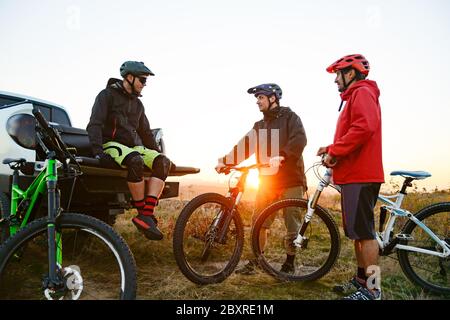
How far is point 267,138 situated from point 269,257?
1.65 meters

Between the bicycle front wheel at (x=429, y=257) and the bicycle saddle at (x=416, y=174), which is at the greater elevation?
the bicycle saddle at (x=416, y=174)

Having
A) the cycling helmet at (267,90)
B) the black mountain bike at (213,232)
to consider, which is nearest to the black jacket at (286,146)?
the cycling helmet at (267,90)

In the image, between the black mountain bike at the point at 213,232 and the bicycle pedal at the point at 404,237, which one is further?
the bicycle pedal at the point at 404,237

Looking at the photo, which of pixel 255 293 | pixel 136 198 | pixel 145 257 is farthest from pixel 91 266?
pixel 255 293

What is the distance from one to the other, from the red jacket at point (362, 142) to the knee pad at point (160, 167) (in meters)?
1.83

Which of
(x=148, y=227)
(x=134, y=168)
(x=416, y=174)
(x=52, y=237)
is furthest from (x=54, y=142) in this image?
(x=416, y=174)

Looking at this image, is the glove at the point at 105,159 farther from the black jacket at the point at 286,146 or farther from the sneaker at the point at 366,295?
the sneaker at the point at 366,295

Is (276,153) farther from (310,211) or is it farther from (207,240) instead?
(207,240)

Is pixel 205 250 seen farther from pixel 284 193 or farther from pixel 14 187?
pixel 14 187

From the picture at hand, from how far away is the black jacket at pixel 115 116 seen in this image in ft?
12.5

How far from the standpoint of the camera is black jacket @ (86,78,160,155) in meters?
3.81

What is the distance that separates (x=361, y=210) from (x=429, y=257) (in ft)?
5.24

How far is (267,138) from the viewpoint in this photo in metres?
4.69

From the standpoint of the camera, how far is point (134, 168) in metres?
3.63
